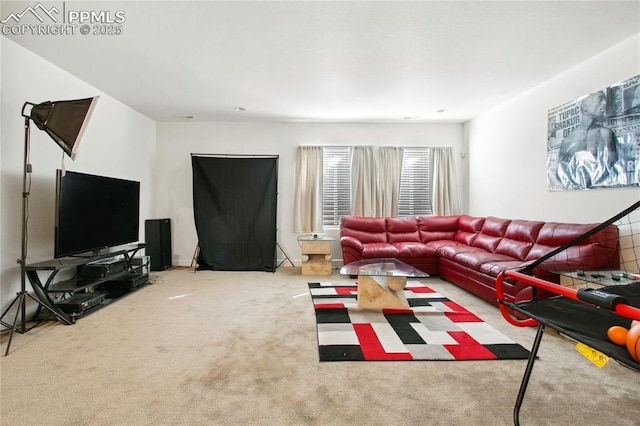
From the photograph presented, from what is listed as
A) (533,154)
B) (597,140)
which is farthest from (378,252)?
(597,140)

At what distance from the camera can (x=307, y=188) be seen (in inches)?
215

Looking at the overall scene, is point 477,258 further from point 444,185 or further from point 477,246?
point 444,185

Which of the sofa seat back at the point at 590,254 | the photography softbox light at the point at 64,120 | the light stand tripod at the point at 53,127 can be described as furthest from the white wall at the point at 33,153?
the sofa seat back at the point at 590,254

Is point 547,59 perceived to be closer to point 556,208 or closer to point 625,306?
point 556,208

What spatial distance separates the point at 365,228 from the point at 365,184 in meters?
0.80

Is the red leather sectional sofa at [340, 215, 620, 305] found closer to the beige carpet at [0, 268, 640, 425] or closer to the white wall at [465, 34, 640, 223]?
the white wall at [465, 34, 640, 223]

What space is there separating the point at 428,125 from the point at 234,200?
3.64 metres

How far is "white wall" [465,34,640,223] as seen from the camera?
9.48ft

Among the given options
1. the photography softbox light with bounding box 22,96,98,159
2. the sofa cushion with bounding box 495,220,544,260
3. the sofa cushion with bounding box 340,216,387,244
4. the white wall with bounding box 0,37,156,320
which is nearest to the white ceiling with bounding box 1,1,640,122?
the white wall with bounding box 0,37,156,320

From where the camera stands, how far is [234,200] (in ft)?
17.2

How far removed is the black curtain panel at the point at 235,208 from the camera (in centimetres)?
521

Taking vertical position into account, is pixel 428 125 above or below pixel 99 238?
above

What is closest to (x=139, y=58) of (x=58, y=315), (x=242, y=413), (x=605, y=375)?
(x=58, y=315)

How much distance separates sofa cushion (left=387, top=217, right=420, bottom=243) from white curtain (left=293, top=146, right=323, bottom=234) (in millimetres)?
1266
